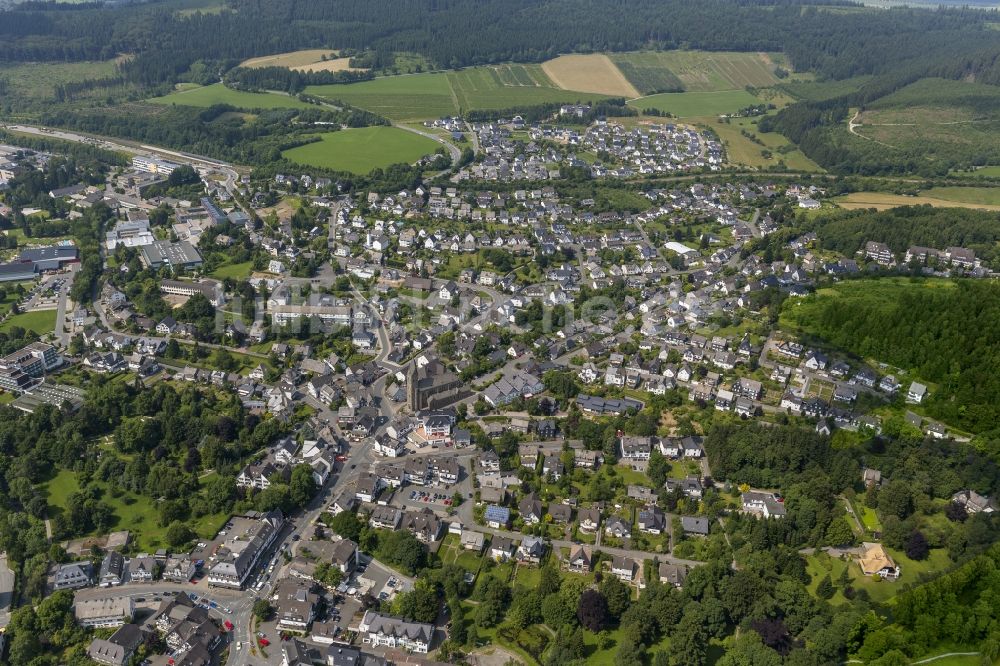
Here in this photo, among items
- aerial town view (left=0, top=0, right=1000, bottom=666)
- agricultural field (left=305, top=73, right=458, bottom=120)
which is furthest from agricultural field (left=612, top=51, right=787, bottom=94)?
agricultural field (left=305, top=73, right=458, bottom=120)

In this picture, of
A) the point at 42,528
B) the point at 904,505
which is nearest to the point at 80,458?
the point at 42,528

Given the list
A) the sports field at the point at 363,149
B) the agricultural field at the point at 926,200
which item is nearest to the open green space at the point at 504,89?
the sports field at the point at 363,149

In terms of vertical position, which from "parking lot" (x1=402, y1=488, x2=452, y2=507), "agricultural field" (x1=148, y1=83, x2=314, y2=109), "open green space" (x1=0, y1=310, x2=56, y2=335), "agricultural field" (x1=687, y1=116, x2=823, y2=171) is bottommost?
"parking lot" (x1=402, y1=488, x2=452, y2=507)

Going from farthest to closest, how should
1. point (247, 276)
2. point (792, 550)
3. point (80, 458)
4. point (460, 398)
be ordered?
point (247, 276) → point (460, 398) → point (80, 458) → point (792, 550)

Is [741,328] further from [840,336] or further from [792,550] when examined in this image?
[792,550]

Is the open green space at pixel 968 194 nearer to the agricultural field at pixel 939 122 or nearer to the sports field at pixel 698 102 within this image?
the agricultural field at pixel 939 122

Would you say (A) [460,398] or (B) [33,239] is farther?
(B) [33,239]

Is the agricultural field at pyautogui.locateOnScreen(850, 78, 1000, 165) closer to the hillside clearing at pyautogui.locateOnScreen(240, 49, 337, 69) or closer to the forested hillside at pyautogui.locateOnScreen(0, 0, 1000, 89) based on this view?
the forested hillside at pyautogui.locateOnScreen(0, 0, 1000, 89)
